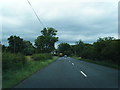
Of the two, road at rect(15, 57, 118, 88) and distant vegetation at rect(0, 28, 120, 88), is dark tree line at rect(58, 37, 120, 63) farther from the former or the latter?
road at rect(15, 57, 118, 88)

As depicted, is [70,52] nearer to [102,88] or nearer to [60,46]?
[60,46]

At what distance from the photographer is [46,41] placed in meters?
57.5

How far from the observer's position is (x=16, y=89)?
7.16m

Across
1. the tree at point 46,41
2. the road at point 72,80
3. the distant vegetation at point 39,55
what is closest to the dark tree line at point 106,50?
the distant vegetation at point 39,55

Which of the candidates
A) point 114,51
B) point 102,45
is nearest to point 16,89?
point 114,51

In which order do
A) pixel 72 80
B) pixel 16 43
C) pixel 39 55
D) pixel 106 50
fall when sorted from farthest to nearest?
pixel 16 43 < pixel 39 55 < pixel 106 50 < pixel 72 80

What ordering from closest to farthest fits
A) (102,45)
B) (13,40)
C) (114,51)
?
(114,51), (102,45), (13,40)

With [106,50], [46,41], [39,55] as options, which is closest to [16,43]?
[46,41]

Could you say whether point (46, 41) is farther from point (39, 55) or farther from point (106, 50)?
point (106, 50)

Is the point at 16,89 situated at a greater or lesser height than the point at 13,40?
lesser

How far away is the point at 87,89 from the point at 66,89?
36.8 inches

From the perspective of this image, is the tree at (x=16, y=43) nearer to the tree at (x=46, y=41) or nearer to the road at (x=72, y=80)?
the tree at (x=46, y=41)

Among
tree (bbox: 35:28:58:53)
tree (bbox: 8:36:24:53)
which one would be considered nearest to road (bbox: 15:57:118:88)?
tree (bbox: 35:28:58:53)

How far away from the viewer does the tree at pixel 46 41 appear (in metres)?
56.6
